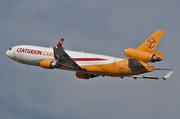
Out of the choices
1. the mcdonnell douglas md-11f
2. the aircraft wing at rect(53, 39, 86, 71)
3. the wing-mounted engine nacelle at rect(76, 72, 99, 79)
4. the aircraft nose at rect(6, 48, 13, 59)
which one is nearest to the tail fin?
the mcdonnell douglas md-11f

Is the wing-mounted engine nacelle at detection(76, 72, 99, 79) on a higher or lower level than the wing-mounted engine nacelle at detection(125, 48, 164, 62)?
lower

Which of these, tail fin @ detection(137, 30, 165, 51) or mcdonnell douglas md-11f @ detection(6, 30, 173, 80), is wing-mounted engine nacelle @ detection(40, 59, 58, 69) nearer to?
mcdonnell douglas md-11f @ detection(6, 30, 173, 80)

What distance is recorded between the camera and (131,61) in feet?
155

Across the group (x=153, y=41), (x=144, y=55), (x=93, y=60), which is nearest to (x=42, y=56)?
(x=93, y=60)

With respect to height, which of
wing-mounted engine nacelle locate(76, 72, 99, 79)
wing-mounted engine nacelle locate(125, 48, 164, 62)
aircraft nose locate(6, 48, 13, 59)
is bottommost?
wing-mounted engine nacelle locate(76, 72, 99, 79)

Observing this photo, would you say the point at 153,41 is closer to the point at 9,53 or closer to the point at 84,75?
the point at 84,75

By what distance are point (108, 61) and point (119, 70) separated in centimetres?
221

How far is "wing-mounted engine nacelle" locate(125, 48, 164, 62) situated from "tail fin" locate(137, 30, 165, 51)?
54 cm

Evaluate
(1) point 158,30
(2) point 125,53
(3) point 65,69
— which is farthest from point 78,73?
(1) point 158,30

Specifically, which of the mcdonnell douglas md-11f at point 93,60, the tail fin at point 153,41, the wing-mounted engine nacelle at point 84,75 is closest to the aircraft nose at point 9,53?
the mcdonnell douglas md-11f at point 93,60

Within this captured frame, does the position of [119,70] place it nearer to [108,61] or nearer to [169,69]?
[108,61]

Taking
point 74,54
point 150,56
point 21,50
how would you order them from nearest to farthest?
point 150,56 → point 74,54 → point 21,50

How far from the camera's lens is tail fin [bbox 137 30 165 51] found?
47.0 meters

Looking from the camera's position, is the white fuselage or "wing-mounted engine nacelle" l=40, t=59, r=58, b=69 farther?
"wing-mounted engine nacelle" l=40, t=59, r=58, b=69
